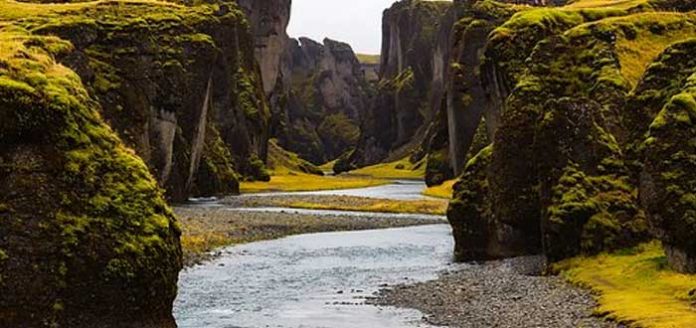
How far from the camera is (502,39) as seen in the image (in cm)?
9300

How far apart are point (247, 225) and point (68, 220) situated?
47.4 metres

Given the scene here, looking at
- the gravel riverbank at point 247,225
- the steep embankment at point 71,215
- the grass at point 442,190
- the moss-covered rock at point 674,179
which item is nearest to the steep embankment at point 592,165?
the moss-covered rock at point 674,179

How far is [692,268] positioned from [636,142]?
1536 cm

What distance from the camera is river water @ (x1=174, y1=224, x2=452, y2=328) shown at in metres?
35.6

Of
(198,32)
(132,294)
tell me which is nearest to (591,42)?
(132,294)

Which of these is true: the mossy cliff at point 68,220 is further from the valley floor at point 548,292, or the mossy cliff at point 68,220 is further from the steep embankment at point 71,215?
the valley floor at point 548,292

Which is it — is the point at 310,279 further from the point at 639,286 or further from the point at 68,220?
the point at 68,220

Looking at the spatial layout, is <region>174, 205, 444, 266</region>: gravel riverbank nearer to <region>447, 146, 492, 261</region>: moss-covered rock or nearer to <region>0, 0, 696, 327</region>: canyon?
<region>0, 0, 696, 327</region>: canyon

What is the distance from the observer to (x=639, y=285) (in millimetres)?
38812

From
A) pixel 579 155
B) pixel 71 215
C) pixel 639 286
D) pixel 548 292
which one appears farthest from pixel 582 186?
pixel 71 215

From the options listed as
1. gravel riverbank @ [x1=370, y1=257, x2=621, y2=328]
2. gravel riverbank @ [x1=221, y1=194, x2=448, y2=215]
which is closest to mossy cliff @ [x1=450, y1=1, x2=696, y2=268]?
gravel riverbank @ [x1=370, y1=257, x2=621, y2=328]

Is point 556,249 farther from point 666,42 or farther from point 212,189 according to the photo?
point 212,189

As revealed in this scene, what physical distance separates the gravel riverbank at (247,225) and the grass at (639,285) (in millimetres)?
24534

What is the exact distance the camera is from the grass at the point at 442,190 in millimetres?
130150
